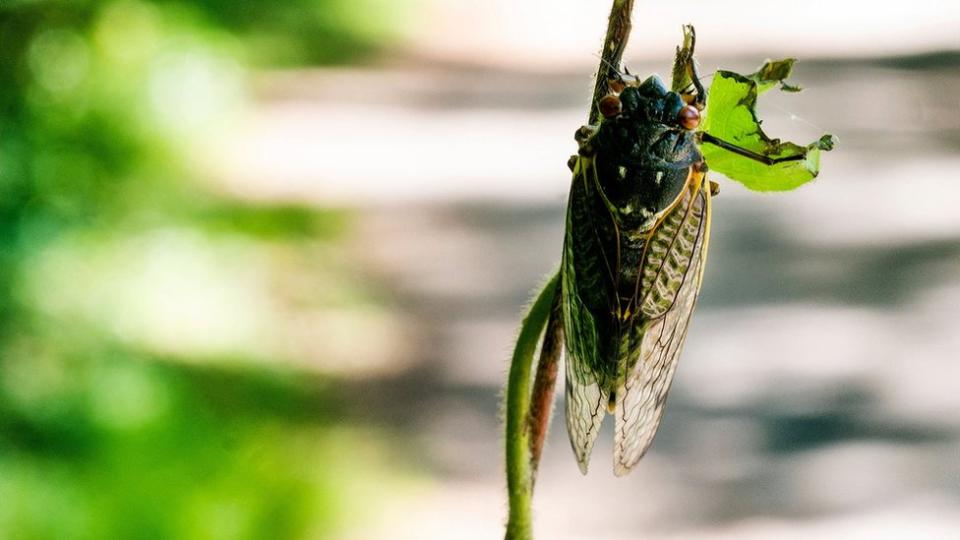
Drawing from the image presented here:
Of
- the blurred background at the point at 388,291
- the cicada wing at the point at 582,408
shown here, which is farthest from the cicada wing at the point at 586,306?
the blurred background at the point at 388,291

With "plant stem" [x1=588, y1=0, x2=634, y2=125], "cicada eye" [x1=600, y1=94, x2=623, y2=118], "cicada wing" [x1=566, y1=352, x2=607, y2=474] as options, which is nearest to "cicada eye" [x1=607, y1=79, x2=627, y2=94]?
"cicada eye" [x1=600, y1=94, x2=623, y2=118]

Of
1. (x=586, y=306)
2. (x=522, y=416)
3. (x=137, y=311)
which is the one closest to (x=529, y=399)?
(x=522, y=416)

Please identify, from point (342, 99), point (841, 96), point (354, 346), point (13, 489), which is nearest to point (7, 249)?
point (13, 489)

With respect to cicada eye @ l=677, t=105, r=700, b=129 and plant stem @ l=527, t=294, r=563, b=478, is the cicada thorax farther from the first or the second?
plant stem @ l=527, t=294, r=563, b=478

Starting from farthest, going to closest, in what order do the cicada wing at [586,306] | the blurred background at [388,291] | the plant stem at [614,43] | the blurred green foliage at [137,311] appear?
the blurred background at [388,291] < the blurred green foliage at [137,311] < the cicada wing at [586,306] < the plant stem at [614,43]

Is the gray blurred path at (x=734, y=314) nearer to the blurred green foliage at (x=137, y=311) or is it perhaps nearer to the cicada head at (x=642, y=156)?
the blurred green foliage at (x=137, y=311)

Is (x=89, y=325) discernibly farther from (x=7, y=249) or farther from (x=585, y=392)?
(x=585, y=392)
